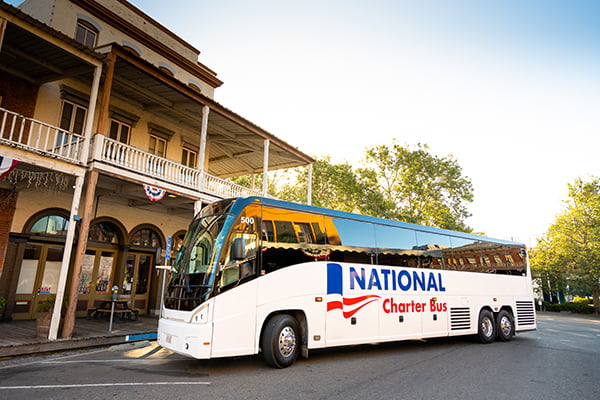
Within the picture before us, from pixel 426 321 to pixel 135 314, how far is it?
1023 centimetres

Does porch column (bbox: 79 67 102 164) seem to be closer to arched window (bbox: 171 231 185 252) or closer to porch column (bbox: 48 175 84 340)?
porch column (bbox: 48 175 84 340)

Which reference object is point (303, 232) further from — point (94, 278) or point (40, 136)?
point (94, 278)

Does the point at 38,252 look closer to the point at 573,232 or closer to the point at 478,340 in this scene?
the point at 478,340

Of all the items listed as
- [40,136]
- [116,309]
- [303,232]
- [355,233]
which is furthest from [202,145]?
[355,233]

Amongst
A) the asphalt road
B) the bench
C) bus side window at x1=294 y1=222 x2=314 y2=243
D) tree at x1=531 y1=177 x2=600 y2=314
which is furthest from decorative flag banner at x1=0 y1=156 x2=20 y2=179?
tree at x1=531 y1=177 x2=600 y2=314

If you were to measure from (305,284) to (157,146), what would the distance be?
36.2ft

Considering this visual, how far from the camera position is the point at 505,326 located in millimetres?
12328

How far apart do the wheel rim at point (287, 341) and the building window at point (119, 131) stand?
10824mm

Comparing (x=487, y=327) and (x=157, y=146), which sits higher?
(x=157, y=146)

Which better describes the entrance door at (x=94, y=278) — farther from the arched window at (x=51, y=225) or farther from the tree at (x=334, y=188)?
the tree at (x=334, y=188)

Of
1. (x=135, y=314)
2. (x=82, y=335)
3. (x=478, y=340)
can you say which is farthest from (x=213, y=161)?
(x=478, y=340)

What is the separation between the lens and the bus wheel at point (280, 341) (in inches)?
278

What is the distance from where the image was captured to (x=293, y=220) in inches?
320

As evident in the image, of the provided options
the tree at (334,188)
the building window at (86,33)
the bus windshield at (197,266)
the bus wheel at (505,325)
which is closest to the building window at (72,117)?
the building window at (86,33)
